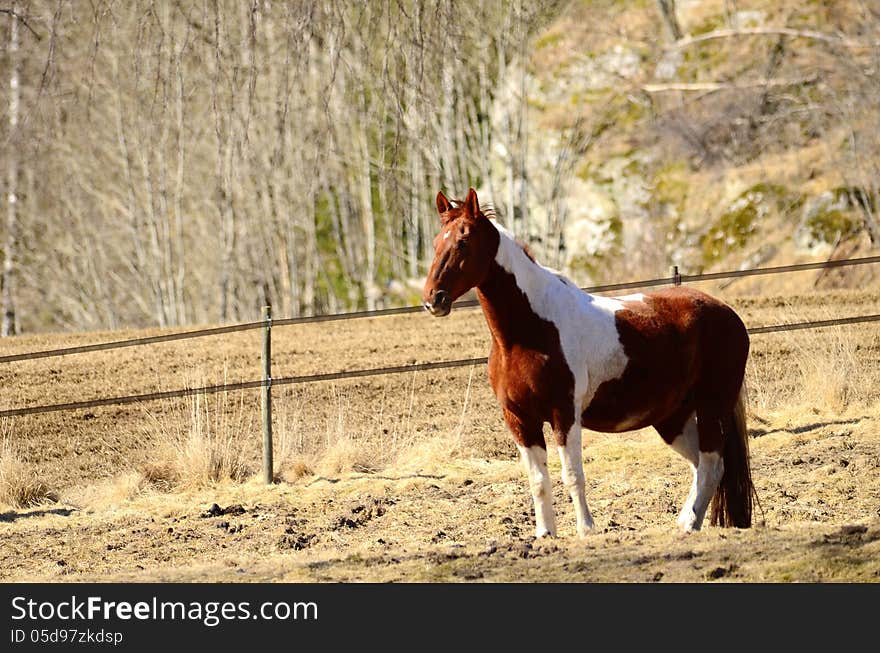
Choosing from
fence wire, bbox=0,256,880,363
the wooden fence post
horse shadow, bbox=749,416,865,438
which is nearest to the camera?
the wooden fence post

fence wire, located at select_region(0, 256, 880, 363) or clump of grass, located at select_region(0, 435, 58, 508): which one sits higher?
fence wire, located at select_region(0, 256, 880, 363)

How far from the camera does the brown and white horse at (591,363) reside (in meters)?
5.90

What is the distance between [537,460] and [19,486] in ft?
16.6

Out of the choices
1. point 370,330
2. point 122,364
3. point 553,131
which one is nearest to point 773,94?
point 553,131

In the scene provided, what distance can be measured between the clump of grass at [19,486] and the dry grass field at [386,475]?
17 millimetres

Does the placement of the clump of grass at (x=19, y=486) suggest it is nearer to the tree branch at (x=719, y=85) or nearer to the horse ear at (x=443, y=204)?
the horse ear at (x=443, y=204)

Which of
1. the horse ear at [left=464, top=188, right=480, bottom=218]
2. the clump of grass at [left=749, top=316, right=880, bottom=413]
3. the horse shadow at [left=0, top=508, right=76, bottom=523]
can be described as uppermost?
the horse ear at [left=464, top=188, right=480, bottom=218]

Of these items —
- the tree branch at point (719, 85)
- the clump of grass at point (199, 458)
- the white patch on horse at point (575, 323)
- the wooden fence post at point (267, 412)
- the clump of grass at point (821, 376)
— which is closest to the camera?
the white patch on horse at point (575, 323)

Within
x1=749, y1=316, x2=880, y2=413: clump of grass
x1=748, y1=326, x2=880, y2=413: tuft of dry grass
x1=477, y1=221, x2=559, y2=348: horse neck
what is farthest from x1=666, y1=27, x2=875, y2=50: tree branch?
x1=477, y1=221, x2=559, y2=348: horse neck

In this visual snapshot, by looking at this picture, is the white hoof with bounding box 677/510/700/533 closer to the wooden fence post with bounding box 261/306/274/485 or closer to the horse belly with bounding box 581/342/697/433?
the horse belly with bounding box 581/342/697/433

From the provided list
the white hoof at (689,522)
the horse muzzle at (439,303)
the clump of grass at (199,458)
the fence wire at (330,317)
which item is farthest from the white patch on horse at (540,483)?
the clump of grass at (199,458)

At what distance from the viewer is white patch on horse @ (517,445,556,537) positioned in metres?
6.09

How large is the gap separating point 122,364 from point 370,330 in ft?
10.7

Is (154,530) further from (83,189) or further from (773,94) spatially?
(83,189)
